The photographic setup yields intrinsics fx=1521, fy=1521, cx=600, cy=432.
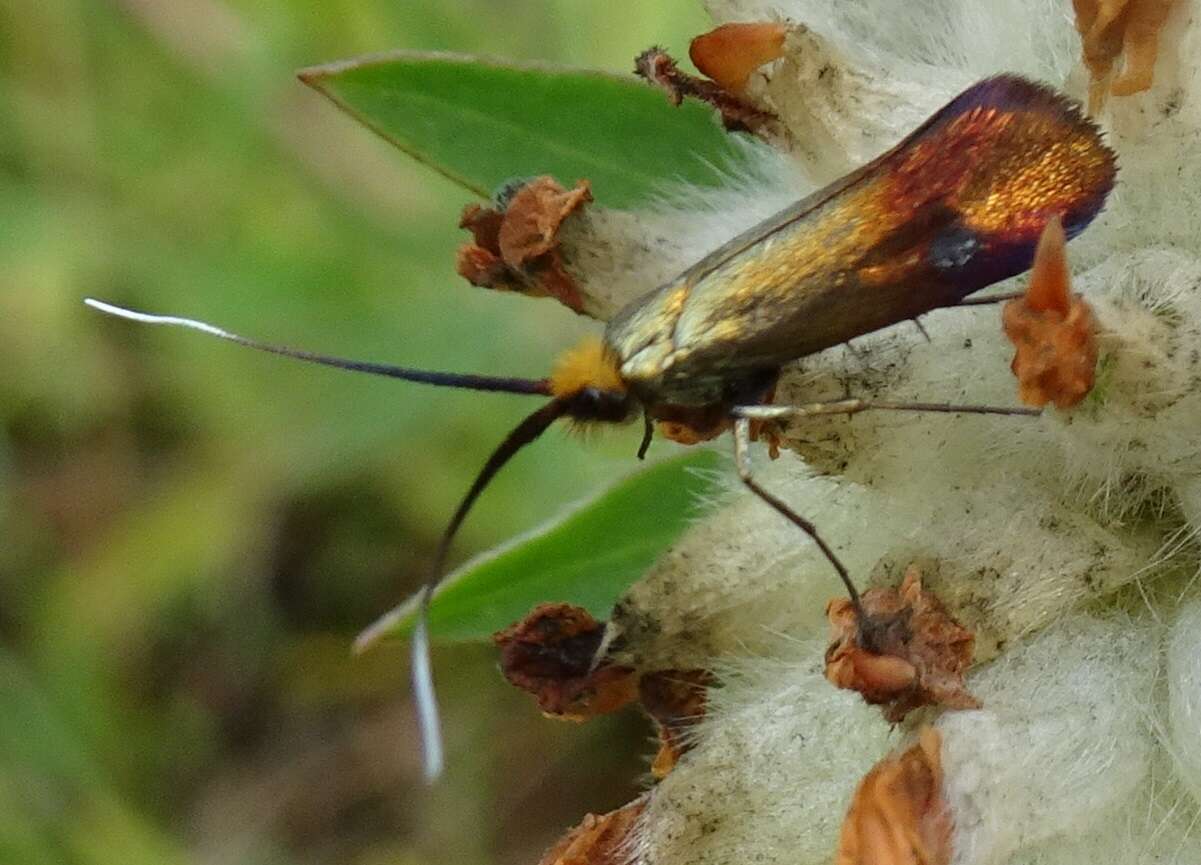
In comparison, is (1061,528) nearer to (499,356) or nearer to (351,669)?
(499,356)

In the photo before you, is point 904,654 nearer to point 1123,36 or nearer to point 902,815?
point 902,815

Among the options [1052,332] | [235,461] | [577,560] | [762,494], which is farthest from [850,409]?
[235,461]

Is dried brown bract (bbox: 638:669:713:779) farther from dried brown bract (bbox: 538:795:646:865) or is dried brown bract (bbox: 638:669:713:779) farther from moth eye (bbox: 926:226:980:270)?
moth eye (bbox: 926:226:980:270)

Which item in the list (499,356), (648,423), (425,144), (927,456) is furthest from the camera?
(499,356)

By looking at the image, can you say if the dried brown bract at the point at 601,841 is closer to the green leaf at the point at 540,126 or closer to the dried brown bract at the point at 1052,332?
the dried brown bract at the point at 1052,332

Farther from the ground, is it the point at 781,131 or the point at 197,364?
the point at 781,131

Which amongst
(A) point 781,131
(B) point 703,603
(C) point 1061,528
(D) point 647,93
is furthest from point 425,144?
(C) point 1061,528

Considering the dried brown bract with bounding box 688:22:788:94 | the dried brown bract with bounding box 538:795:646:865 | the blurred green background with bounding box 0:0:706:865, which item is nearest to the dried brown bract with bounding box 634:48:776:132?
the dried brown bract with bounding box 688:22:788:94
